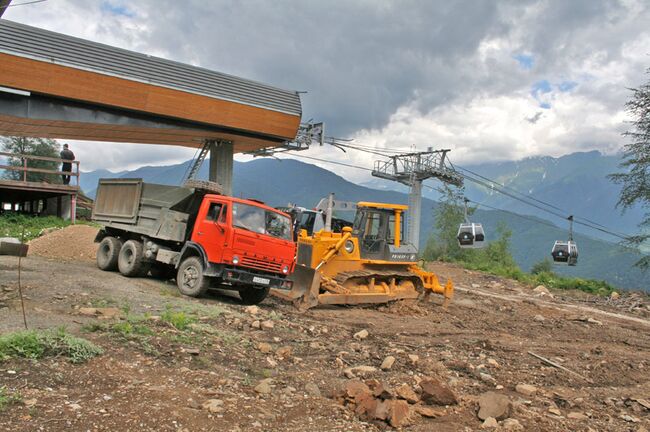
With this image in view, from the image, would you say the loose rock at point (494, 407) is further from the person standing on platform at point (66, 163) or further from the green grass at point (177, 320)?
the person standing on platform at point (66, 163)

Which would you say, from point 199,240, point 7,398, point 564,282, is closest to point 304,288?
point 199,240

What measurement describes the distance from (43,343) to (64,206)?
71.9 feet

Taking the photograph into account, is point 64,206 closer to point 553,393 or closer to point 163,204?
point 163,204

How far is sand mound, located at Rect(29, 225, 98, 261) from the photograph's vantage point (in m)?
19.5

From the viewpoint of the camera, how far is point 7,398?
4.57m

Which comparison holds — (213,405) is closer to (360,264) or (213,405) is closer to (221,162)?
(360,264)

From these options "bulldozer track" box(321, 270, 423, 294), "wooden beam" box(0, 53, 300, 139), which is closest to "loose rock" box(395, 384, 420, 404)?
"bulldozer track" box(321, 270, 423, 294)

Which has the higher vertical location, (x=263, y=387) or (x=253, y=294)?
(x=253, y=294)

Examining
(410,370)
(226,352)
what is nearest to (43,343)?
(226,352)

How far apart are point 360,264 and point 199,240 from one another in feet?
15.3

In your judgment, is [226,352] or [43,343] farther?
[226,352]

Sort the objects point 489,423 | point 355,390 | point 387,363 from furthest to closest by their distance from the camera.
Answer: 1. point 387,363
2. point 355,390
3. point 489,423

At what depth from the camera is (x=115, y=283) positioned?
1234cm

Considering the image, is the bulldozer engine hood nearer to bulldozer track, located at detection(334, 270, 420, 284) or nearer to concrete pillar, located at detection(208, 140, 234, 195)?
Answer: bulldozer track, located at detection(334, 270, 420, 284)
